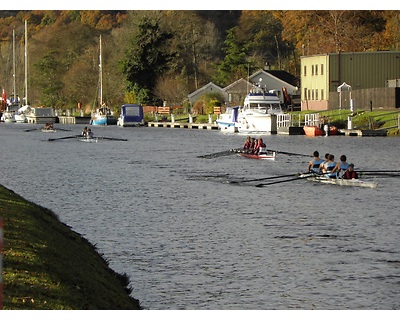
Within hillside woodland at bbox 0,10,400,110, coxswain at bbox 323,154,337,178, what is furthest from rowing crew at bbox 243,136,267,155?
hillside woodland at bbox 0,10,400,110

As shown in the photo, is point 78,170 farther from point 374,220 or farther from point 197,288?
point 197,288

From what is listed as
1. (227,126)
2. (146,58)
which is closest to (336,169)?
(227,126)

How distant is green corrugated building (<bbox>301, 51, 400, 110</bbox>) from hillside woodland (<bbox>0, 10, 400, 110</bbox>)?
7377mm

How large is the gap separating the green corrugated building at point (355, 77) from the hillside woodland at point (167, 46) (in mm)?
7377

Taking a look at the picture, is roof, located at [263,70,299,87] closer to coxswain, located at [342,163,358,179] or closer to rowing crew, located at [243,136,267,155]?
rowing crew, located at [243,136,267,155]

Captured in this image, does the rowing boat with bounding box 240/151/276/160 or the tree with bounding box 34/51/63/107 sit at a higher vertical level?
the tree with bounding box 34/51/63/107

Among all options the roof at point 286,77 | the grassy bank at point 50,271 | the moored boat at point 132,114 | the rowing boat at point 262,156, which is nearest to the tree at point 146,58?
the moored boat at point 132,114

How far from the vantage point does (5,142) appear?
92312mm

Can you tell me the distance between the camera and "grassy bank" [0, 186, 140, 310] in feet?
53.7

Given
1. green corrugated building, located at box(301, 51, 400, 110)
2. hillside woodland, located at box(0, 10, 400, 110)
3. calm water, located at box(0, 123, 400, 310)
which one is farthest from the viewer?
hillside woodland, located at box(0, 10, 400, 110)

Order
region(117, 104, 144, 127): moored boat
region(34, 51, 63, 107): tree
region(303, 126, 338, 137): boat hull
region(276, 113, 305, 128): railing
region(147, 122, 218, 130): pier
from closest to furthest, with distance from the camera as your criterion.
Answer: region(303, 126, 338, 137): boat hull < region(276, 113, 305, 128): railing < region(147, 122, 218, 130): pier < region(117, 104, 144, 127): moored boat < region(34, 51, 63, 107): tree

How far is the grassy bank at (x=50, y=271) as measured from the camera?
16.4 metres

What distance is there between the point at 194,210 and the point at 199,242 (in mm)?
8689

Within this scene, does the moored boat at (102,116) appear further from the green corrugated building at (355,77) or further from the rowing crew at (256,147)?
the rowing crew at (256,147)
